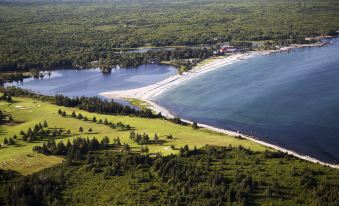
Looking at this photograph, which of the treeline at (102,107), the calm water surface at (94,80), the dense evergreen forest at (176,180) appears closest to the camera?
the dense evergreen forest at (176,180)

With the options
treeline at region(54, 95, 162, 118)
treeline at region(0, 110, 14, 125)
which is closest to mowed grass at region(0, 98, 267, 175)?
treeline at region(0, 110, 14, 125)

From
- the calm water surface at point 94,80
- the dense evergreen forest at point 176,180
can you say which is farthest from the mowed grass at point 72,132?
the calm water surface at point 94,80

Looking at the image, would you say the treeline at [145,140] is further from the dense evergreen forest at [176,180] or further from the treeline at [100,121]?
the treeline at [100,121]

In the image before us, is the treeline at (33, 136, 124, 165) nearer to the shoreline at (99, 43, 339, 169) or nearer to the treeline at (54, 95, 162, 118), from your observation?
the treeline at (54, 95, 162, 118)

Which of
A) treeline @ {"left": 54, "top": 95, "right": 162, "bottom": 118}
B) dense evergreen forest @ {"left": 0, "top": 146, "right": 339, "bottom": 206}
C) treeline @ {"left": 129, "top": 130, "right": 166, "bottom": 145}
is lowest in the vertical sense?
dense evergreen forest @ {"left": 0, "top": 146, "right": 339, "bottom": 206}

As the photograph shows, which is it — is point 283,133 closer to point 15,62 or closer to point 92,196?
point 92,196
